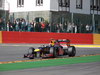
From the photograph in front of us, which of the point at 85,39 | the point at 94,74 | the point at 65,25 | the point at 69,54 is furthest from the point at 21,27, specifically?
the point at 94,74

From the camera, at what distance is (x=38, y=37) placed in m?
32.3

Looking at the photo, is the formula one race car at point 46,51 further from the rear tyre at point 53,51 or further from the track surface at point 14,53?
the track surface at point 14,53

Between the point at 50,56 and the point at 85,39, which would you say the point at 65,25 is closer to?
the point at 85,39

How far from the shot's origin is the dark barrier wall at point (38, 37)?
3086 cm

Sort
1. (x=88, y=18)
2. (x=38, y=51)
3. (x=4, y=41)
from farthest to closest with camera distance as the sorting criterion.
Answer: (x=88, y=18), (x=4, y=41), (x=38, y=51)

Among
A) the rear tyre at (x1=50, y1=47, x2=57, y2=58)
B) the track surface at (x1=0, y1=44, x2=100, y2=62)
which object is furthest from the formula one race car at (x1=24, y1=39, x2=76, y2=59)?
the track surface at (x1=0, y1=44, x2=100, y2=62)

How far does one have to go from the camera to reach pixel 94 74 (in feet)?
42.2

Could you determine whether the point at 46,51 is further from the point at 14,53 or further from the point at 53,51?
the point at 14,53


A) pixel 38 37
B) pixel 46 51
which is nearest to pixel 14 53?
pixel 46 51

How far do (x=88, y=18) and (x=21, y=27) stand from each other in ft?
40.2

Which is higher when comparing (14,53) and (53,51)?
(53,51)

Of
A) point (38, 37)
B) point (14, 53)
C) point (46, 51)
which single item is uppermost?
point (38, 37)

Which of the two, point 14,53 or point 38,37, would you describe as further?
point 38,37

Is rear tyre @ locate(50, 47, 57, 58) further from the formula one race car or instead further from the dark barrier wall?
the dark barrier wall
